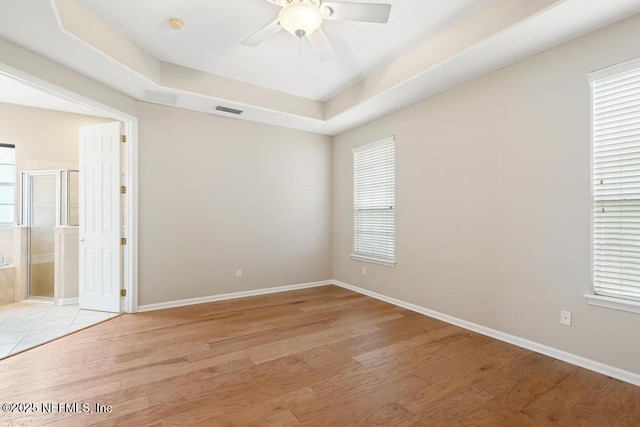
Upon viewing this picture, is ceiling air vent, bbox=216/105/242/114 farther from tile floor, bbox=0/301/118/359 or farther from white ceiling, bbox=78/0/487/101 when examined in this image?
tile floor, bbox=0/301/118/359

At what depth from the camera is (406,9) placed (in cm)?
266

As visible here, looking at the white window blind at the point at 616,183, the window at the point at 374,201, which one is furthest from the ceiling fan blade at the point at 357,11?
the window at the point at 374,201

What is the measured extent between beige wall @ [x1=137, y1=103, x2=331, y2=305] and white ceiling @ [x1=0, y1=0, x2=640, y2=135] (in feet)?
1.65

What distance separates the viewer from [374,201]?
4.74 metres

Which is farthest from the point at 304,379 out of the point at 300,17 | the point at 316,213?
the point at 316,213

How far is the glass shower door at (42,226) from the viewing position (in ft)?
15.3

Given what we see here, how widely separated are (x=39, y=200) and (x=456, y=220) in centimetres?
616

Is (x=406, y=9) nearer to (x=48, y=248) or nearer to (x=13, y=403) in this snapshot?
(x=13, y=403)

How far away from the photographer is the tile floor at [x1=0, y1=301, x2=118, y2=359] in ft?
9.89

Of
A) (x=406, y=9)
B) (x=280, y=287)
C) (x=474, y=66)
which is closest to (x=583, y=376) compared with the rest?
(x=474, y=66)

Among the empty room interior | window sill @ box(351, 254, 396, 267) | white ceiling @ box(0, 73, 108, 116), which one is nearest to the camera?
the empty room interior

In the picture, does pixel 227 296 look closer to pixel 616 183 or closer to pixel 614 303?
pixel 614 303

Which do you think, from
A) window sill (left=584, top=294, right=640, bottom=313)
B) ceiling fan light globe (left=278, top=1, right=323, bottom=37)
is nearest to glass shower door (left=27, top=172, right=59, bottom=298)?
ceiling fan light globe (left=278, top=1, right=323, bottom=37)

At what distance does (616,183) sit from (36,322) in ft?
20.0
